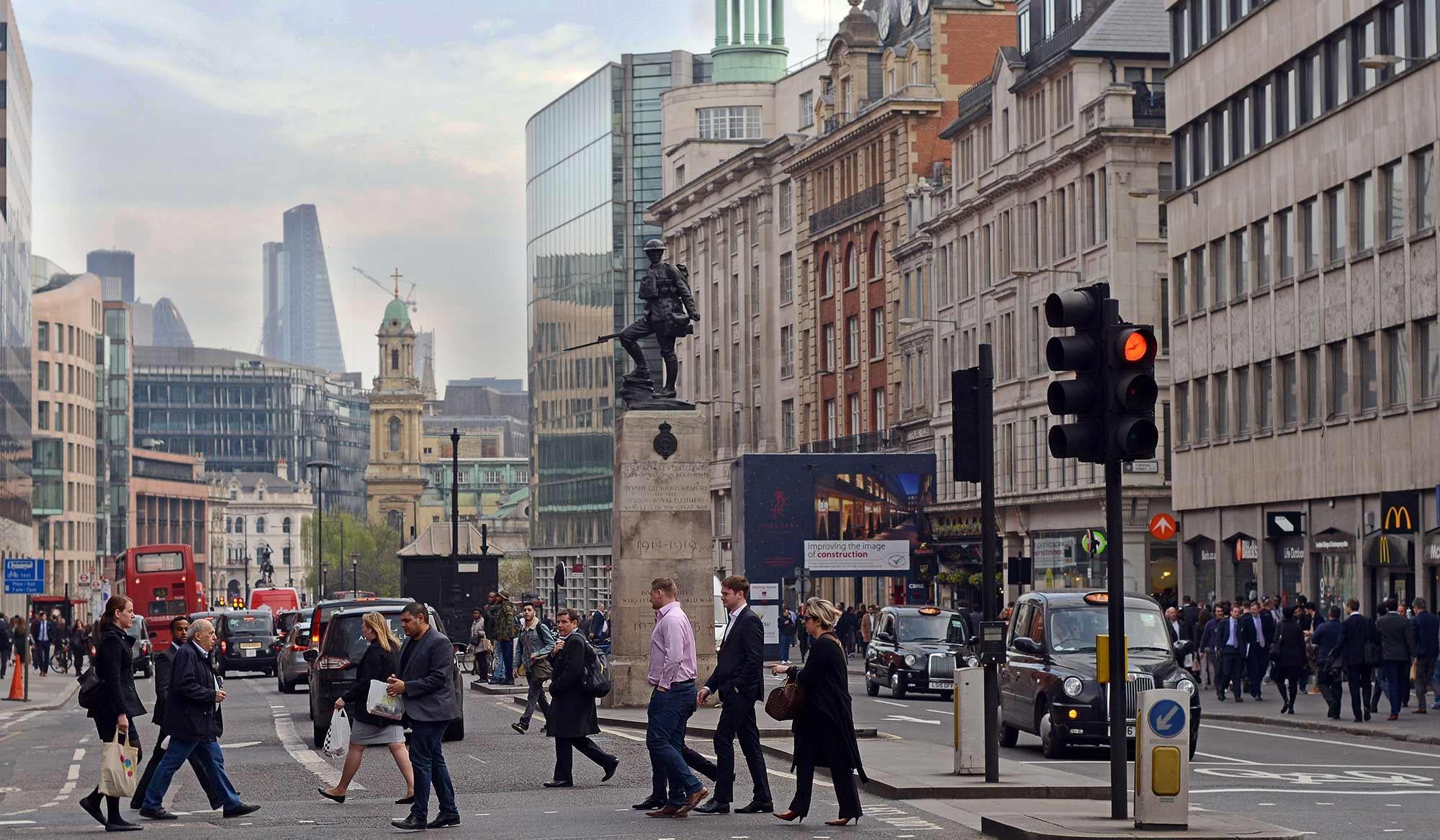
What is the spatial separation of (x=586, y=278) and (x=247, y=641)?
220 feet

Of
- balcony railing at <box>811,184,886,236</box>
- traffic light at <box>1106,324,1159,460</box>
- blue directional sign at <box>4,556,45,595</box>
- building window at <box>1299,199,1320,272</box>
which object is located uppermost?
balcony railing at <box>811,184,886,236</box>

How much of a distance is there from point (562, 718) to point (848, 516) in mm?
37983

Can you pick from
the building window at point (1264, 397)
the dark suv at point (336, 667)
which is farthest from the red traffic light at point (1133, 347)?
the building window at point (1264, 397)

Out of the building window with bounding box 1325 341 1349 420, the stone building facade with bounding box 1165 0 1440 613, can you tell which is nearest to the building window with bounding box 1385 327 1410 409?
the stone building facade with bounding box 1165 0 1440 613

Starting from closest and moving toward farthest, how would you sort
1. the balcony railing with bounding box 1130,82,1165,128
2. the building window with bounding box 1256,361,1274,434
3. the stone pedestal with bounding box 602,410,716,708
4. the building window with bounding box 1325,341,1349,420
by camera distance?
the stone pedestal with bounding box 602,410,716,708 < the building window with bounding box 1325,341,1349,420 < the building window with bounding box 1256,361,1274,434 < the balcony railing with bounding box 1130,82,1165,128

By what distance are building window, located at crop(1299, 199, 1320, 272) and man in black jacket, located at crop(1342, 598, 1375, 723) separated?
1670 centimetres

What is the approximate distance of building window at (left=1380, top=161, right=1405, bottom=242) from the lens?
4341 centimetres

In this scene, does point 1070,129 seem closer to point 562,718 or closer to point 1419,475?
point 1419,475

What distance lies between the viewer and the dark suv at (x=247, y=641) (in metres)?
59.6

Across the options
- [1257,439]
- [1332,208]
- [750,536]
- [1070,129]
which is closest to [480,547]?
[750,536]

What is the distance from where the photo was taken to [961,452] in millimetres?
19438

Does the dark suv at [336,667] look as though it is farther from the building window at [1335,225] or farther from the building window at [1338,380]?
the building window at [1335,225]

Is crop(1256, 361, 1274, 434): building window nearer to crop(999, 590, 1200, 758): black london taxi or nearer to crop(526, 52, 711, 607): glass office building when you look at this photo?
crop(999, 590, 1200, 758): black london taxi

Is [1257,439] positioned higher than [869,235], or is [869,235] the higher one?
[869,235]
